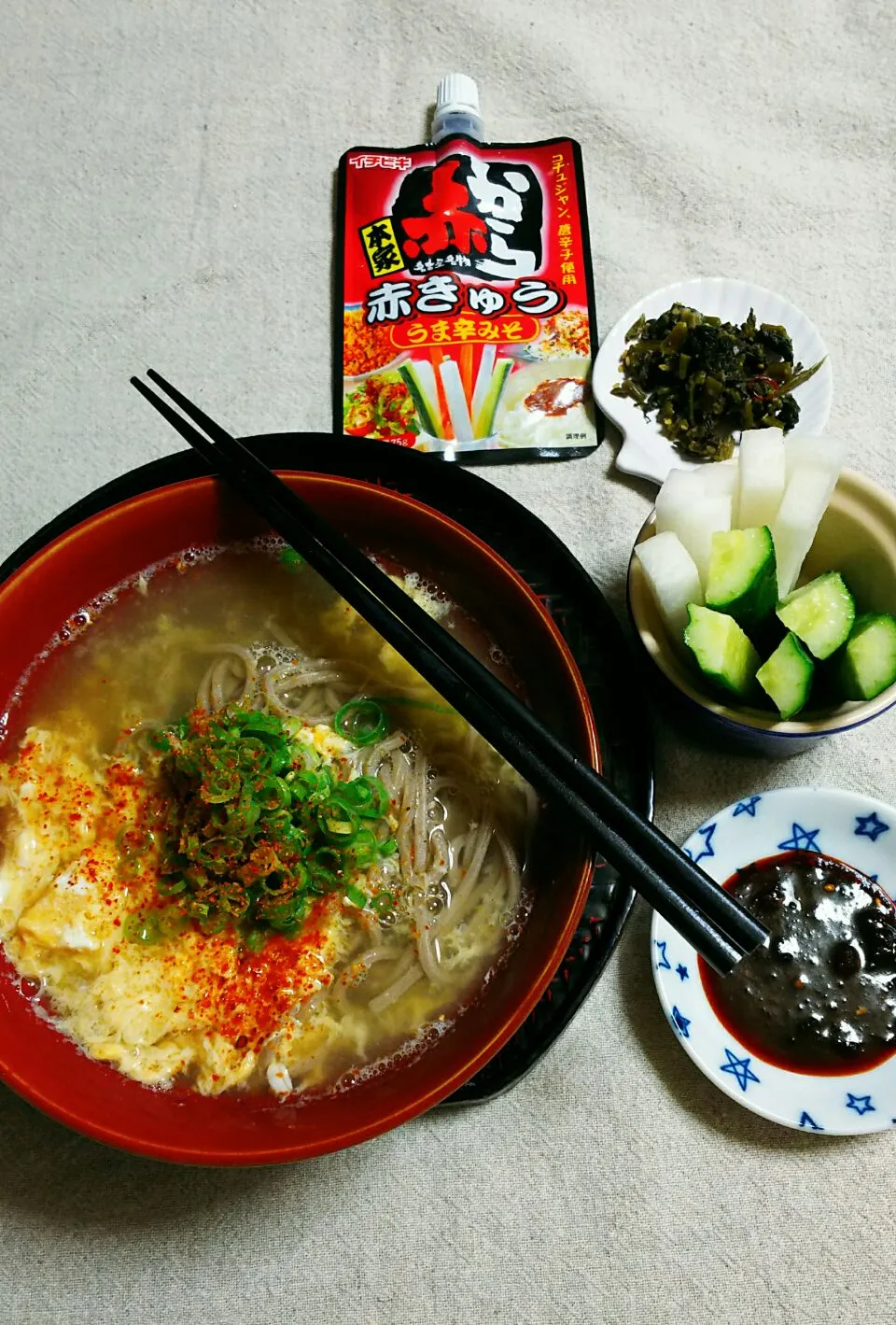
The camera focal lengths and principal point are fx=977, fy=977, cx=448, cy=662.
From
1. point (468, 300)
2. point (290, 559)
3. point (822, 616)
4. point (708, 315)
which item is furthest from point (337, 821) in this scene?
point (708, 315)

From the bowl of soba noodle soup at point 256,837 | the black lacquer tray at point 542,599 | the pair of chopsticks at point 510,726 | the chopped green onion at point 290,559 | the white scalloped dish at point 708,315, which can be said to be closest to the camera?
the pair of chopsticks at point 510,726

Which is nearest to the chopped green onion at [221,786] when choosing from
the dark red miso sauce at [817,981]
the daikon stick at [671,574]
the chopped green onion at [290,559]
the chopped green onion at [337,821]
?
the chopped green onion at [337,821]

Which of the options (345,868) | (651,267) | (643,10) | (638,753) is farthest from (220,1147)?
(643,10)

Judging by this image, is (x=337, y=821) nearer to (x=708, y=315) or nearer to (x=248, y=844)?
(x=248, y=844)

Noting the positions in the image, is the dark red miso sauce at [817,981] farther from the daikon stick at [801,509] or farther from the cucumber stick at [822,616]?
the daikon stick at [801,509]

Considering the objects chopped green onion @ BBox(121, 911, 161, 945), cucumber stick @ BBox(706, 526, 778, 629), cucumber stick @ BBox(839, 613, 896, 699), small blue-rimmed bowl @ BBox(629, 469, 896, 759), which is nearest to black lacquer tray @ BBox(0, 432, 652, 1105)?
small blue-rimmed bowl @ BBox(629, 469, 896, 759)

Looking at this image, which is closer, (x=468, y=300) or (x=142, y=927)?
(x=142, y=927)
